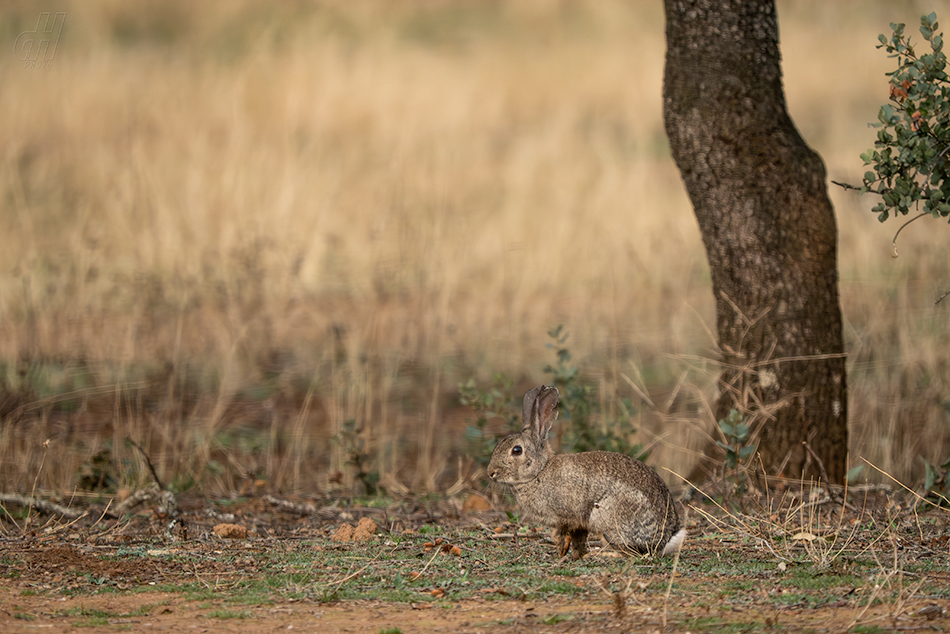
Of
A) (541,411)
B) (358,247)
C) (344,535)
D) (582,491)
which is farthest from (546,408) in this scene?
(358,247)

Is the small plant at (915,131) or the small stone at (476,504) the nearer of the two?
the small plant at (915,131)

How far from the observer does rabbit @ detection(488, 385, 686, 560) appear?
14.7ft

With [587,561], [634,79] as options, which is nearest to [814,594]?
[587,561]

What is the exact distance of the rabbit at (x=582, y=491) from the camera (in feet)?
14.7

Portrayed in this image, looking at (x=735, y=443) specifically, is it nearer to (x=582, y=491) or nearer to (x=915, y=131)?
(x=582, y=491)

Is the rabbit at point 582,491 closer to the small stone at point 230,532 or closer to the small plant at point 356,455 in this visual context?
the small stone at point 230,532

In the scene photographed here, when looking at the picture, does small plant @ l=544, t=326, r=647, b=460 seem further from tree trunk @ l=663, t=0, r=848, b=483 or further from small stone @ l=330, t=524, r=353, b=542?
small stone @ l=330, t=524, r=353, b=542

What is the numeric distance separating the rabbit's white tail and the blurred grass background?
1.33 metres

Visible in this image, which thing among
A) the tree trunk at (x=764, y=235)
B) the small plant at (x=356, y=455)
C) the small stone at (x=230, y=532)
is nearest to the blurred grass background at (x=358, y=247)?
the small plant at (x=356, y=455)

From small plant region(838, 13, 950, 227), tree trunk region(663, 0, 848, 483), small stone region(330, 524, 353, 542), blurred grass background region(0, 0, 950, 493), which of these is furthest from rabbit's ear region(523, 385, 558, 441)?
small plant region(838, 13, 950, 227)

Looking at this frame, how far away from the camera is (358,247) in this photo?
39.7ft

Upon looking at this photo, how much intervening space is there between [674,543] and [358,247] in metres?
8.07

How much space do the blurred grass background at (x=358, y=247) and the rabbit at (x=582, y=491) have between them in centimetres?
120

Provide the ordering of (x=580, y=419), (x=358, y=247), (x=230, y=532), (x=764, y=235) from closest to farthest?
1. (x=230, y=532)
2. (x=764, y=235)
3. (x=580, y=419)
4. (x=358, y=247)
